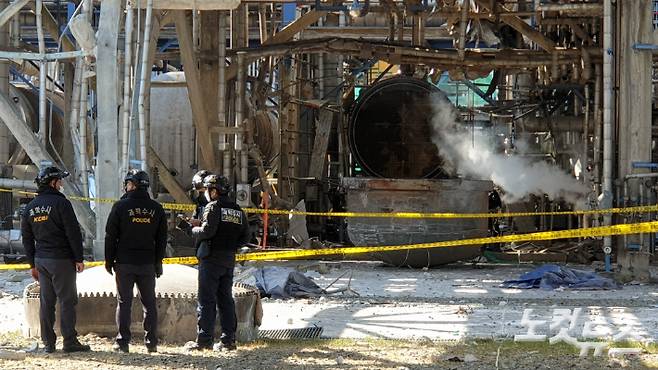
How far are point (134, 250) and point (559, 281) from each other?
778 centimetres

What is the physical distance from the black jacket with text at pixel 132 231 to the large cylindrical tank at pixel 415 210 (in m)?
9.43

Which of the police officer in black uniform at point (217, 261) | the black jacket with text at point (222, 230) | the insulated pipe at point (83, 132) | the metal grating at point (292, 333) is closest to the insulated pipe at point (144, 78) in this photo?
the insulated pipe at point (83, 132)

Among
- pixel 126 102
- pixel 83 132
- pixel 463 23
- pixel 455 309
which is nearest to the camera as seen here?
pixel 126 102

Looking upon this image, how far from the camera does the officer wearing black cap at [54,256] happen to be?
10.2 m

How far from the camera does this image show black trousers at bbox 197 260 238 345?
10.4m

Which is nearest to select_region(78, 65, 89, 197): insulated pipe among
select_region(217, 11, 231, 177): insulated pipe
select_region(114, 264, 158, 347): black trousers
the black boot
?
select_region(114, 264, 158, 347): black trousers

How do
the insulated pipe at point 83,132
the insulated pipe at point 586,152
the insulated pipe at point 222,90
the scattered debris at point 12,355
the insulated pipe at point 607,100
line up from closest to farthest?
the scattered debris at point 12,355, the insulated pipe at point 83,132, the insulated pipe at point 607,100, the insulated pipe at point 222,90, the insulated pipe at point 586,152

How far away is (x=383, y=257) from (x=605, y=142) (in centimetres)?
398

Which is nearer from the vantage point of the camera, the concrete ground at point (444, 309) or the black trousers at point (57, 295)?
the black trousers at point (57, 295)

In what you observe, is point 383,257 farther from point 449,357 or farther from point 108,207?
point 449,357

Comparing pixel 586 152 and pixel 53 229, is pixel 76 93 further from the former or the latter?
pixel 586 152

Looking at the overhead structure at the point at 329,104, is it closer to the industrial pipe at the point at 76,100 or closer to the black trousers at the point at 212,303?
the industrial pipe at the point at 76,100

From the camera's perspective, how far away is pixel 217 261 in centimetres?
1048

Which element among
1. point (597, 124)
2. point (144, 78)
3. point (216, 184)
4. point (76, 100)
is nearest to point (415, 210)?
point (597, 124)
